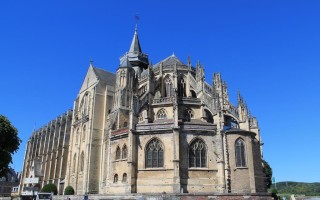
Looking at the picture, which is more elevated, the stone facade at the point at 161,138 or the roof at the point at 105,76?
the roof at the point at 105,76

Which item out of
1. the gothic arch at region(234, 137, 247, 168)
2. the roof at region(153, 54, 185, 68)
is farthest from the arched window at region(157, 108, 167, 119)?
the gothic arch at region(234, 137, 247, 168)

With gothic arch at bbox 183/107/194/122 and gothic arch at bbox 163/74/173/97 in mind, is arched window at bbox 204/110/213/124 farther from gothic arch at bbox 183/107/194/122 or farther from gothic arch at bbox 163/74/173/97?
gothic arch at bbox 163/74/173/97

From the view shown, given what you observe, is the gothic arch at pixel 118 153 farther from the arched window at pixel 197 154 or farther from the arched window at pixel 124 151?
the arched window at pixel 197 154

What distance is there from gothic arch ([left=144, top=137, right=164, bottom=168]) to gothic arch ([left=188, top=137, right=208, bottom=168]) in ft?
9.18

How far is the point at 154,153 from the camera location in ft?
93.6

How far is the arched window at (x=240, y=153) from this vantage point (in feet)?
88.6

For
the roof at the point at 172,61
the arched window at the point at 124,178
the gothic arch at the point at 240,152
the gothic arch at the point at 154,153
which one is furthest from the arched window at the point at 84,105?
the gothic arch at the point at 240,152

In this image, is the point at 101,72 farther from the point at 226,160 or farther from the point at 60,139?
the point at 226,160

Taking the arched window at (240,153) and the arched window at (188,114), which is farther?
the arched window at (188,114)

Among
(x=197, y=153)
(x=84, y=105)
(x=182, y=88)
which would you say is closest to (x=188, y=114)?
(x=182, y=88)

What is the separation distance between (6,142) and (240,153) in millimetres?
23076

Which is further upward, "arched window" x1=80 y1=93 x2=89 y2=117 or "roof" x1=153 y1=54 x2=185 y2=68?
"roof" x1=153 y1=54 x2=185 y2=68

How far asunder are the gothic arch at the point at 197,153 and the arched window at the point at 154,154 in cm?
284

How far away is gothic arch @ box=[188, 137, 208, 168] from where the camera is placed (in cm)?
2773
